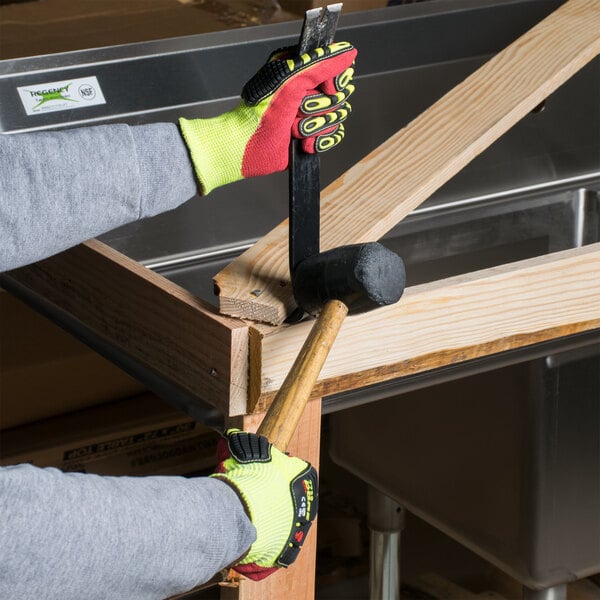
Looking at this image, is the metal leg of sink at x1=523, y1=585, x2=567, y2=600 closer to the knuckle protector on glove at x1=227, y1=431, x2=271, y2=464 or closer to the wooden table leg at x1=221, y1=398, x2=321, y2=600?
the wooden table leg at x1=221, y1=398, x2=321, y2=600

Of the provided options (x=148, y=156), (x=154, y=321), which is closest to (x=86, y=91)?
(x=148, y=156)

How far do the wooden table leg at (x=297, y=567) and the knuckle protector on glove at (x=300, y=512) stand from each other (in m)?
0.10

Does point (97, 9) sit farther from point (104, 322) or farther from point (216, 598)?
point (216, 598)

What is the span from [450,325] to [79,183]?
0.42m

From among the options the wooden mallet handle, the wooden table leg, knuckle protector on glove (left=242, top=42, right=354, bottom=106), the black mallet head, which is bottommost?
the wooden table leg

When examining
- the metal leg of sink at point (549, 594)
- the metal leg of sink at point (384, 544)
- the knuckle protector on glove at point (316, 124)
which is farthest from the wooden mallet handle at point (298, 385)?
the metal leg of sink at point (384, 544)

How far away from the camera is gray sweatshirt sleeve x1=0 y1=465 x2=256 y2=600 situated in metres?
0.97

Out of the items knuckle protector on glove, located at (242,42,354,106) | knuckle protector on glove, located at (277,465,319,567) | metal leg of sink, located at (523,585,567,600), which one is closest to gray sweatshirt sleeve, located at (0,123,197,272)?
knuckle protector on glove, located at (242,42,354,106)

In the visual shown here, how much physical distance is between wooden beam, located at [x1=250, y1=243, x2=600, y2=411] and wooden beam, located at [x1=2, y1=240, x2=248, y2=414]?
0.08 ft

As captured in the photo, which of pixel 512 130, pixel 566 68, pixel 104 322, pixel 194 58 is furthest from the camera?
pixel 512 130

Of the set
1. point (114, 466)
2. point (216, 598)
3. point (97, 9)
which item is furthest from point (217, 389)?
point (216, 598)

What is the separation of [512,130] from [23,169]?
1.06m

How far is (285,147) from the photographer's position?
1.29 m

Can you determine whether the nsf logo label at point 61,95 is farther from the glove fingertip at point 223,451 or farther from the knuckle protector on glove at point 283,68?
the glove fingertip at point 223,451
